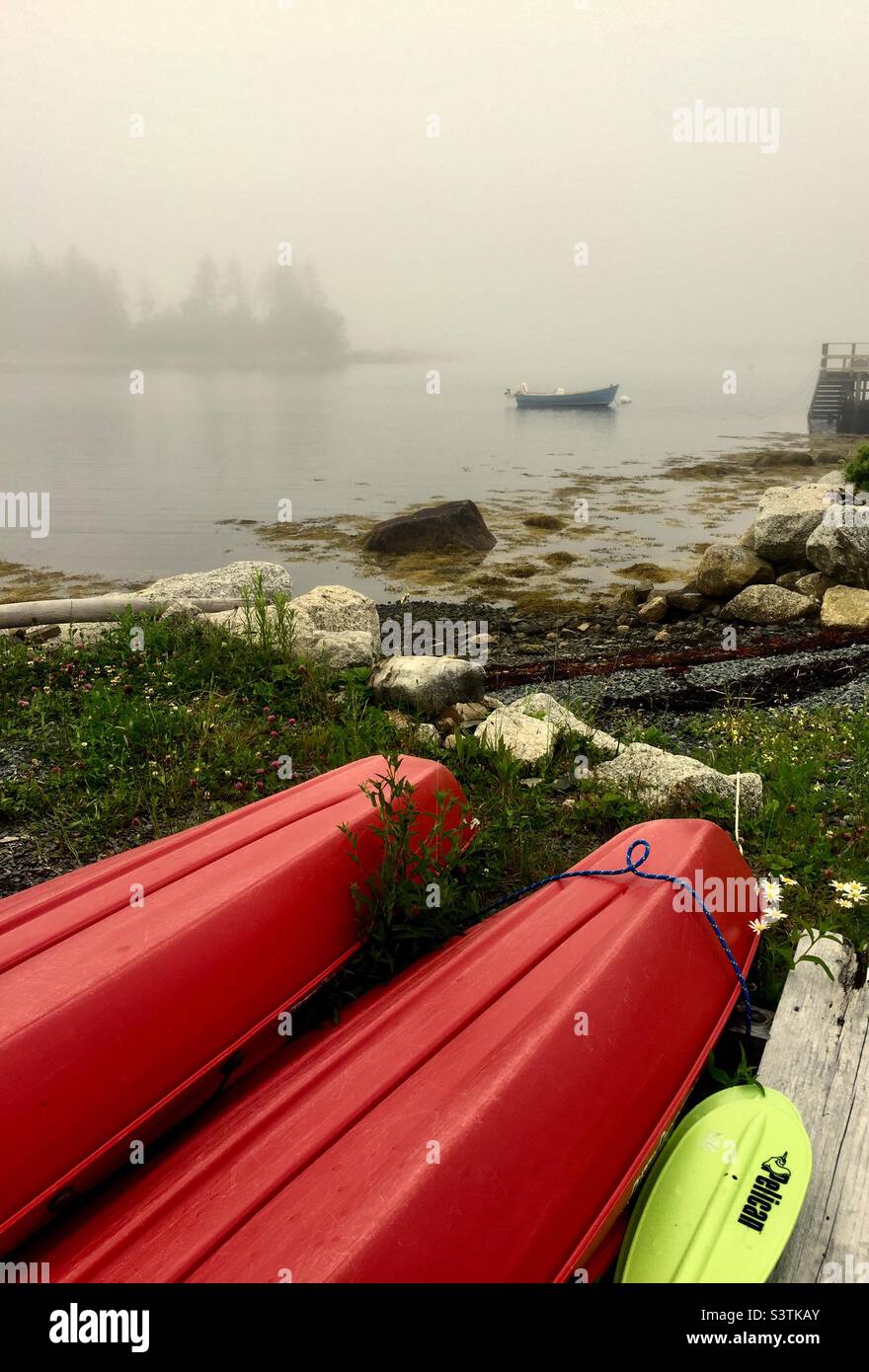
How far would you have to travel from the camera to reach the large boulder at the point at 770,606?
13.9 meters

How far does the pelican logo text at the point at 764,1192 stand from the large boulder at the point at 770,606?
12338 millimetres

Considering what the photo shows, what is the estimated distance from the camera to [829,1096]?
2.85m

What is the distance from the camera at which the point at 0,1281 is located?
2184mm

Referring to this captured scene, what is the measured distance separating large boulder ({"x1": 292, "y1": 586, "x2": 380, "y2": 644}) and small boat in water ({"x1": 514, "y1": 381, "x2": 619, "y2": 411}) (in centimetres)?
7106

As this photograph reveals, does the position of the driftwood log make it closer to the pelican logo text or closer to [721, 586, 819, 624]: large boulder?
the pelican logo text

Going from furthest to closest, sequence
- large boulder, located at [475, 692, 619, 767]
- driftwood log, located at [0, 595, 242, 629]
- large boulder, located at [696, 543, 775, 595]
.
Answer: large boulder, located at [696, 543, 775, 595] → driftwood log, located at [0, 595, 242, 629] → large boulder, located at [475, 692, 619, 767]

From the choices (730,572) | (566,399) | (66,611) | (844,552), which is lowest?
(66,611)

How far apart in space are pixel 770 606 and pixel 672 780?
30.9 feet

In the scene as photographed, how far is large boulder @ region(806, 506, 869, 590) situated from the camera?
14172mm

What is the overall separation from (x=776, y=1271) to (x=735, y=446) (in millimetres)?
49891

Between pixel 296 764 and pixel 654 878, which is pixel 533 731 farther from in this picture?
pixel 654 878

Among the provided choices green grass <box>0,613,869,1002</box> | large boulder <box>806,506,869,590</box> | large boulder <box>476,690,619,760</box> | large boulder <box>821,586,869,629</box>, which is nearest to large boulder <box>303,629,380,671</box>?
green grass <box>0,613,869,1002</box>

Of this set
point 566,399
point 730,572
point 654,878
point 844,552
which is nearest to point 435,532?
point 730,572
